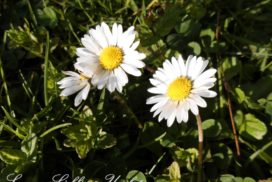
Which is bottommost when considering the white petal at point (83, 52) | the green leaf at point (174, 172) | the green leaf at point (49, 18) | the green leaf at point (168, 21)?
the green leaf at point (174, 172)

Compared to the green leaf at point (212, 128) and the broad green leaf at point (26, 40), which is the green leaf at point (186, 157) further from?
the broad green leaf at point (26, 40)

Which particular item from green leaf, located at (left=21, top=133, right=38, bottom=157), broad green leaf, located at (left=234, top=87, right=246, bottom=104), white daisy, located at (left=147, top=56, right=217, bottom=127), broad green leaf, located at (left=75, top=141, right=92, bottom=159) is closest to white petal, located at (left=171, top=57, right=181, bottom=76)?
white daisy, located at (left=147, top=56, right=217, bottom=127)

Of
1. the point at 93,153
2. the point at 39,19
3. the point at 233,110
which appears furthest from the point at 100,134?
the point at 39,19

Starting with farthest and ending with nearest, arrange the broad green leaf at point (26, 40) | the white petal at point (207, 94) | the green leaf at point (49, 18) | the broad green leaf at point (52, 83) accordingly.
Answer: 1. the green leaf at point (49, 18)
2. the broad green leaf at point (26, 40)
3. the broad green leaf at point (52, 83)
4. the white petal at point (207, 94)

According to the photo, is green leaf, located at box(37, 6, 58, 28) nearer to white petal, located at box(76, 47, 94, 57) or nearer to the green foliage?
the green foliage

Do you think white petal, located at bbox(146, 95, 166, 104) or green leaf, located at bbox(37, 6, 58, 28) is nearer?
white petal, located at bbox(146, 95, 166, 104)

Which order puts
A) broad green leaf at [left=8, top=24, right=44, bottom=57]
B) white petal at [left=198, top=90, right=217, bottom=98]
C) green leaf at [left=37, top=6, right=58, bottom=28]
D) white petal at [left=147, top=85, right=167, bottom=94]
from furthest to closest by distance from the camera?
green leaf at [left=37, top=6, right=58, bottom=28], broad green leaf at [left=8, top=24, right=44, bottom=57], white petal at [left=147, top=85, right=167, bottom=94], white petal at [left=198, top=90, right=217, bottom=98]

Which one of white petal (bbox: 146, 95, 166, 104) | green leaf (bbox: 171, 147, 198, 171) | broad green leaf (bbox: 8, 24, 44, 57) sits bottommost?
green leaf (bbox: 171, 147, 198, 171)

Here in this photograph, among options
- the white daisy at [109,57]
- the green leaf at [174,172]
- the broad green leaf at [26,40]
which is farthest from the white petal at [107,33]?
the green leaf at [174,172]
